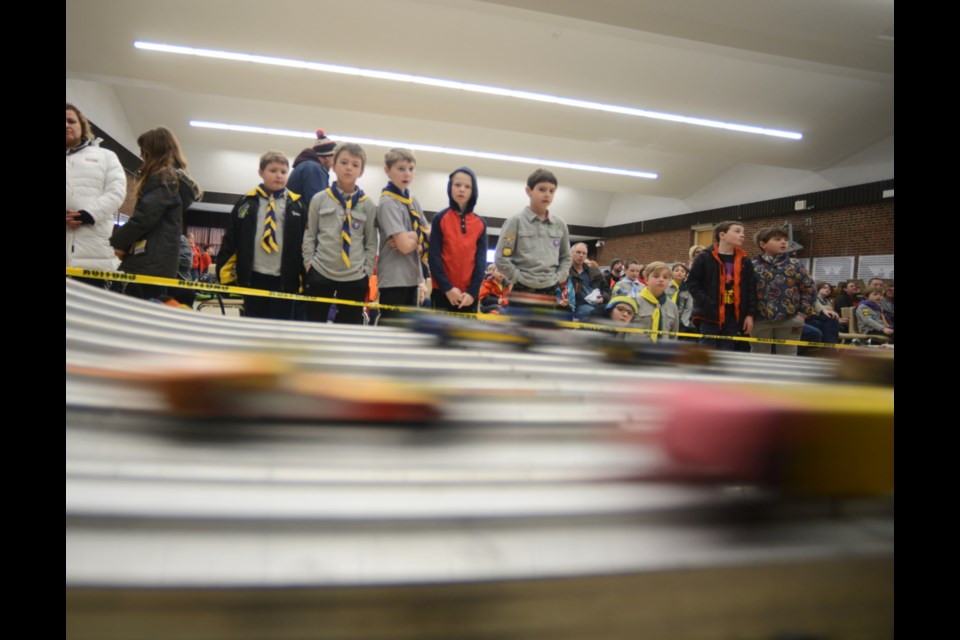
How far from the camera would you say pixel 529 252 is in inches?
137

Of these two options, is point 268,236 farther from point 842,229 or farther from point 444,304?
point 842,229

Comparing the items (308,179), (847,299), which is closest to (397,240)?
(308,179)

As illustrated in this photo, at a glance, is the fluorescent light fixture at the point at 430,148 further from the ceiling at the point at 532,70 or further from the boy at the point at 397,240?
the boy at the point at 397,240

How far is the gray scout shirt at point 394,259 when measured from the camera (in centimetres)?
328

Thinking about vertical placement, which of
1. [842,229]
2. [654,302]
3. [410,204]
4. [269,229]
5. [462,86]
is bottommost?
[654,302]

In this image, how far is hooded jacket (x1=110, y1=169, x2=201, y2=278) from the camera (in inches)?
115

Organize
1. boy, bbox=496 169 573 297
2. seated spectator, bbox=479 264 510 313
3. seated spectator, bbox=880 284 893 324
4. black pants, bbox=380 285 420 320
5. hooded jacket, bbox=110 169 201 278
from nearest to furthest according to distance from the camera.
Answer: hooded jacket, bbox=110 169 201 278
black pants, bbox=380 285 420 320
boy, bbox=496 169 573 297
seated spectator, bbox=479 264 510 313
seated spectator, bbox=880 284 893 324

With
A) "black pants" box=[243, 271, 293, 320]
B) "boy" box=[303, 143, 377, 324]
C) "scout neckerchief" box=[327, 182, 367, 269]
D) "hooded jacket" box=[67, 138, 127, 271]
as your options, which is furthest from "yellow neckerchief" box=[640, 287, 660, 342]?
"hooded jacket" box=[67, 138, 127, 271]

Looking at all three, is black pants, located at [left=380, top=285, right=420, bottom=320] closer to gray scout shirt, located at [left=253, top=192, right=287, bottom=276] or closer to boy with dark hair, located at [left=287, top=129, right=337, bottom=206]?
gray scout shirt, located at [left=253, top=192, right=287, bottom=276]

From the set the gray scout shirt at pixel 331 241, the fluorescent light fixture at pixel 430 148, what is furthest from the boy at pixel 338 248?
the fluorescent light fixture at pixel 430 148

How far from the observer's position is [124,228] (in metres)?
2.96

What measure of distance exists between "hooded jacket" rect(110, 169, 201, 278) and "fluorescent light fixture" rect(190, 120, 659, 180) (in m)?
9.77

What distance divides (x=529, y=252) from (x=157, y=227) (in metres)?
2.21

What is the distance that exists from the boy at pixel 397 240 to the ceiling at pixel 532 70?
437 centimetres
